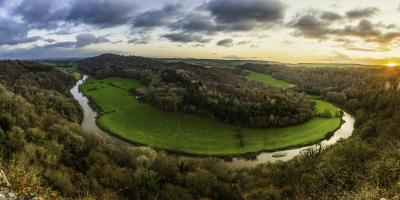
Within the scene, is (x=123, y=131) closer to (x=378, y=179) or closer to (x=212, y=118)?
(x=212, y=118)

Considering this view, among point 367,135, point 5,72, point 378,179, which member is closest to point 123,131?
point 367,135

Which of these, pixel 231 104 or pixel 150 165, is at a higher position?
pixel 231 104

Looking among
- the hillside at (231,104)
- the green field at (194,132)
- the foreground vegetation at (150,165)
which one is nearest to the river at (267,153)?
the green field at (194,132)

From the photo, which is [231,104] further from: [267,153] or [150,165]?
[150,165]

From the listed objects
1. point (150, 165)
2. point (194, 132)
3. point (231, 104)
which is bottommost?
point (194, 132)

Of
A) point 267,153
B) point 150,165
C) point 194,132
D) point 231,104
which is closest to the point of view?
point 150,165

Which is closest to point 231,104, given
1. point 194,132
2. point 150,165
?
point 194,132

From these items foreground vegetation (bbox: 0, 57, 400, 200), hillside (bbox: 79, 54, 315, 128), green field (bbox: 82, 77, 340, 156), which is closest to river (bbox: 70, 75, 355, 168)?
green field (bbox: 82, 77, 340, 156)

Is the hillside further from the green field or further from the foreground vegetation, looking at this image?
the foreground vegetation
